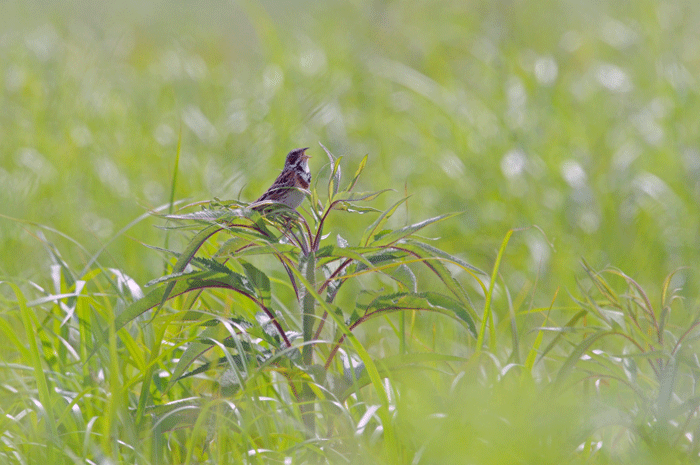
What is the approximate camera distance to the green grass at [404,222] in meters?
1.42

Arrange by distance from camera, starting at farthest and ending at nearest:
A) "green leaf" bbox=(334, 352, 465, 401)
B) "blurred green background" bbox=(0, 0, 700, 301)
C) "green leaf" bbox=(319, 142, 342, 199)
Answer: "blurred green background" bbox=(0, 0, 700, 301)
"green leaf" bbox=(334, 352, 465, 401)
"green leaf" bbox=(319, 142, 342, 199)

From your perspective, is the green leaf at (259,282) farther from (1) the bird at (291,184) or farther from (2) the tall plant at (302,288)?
(1) the bird at (291,184)

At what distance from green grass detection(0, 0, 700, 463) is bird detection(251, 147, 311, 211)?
157 millimetres

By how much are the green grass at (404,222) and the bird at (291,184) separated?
16 centimetres

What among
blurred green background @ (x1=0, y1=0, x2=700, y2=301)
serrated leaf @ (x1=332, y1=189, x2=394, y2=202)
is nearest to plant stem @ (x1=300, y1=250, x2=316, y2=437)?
serrated leaf @ (x1=332, y1=189, x2=394, y2=202)

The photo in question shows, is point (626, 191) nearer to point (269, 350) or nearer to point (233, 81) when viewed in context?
point (269, 350)

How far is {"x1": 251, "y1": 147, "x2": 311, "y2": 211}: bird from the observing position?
1.46 metres

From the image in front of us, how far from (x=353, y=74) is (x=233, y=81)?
4.59ft

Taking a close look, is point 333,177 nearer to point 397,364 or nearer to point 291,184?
point 291,184

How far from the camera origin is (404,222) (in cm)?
373

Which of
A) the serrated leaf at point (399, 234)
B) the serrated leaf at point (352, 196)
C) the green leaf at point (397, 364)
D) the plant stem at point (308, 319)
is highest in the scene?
the serrated leaf at point (352, 196)

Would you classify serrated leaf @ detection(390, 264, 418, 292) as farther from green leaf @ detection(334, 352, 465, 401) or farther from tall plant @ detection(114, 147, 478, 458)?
green leaf @ detection(334, 352, 465, 401)

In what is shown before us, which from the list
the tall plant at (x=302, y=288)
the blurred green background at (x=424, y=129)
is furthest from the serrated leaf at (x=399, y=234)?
the blurred green background at (x=424, y=129)

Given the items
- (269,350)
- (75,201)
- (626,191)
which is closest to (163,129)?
(75,201)
